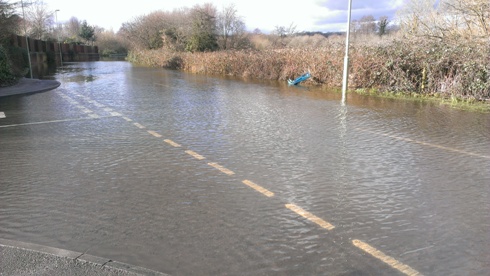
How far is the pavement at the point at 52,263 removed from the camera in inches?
125

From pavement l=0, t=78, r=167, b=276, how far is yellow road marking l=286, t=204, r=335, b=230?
1.79 m

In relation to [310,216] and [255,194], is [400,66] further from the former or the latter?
[310,216]

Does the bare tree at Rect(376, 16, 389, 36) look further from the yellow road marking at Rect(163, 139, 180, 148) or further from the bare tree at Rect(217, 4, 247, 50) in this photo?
the yellow road marking at Rect(163, 139, 180, 148)

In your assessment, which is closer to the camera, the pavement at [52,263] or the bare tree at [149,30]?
the pavement at [52,263]

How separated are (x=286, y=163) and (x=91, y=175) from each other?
3.03m

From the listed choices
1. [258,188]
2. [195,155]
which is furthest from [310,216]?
[195,155]

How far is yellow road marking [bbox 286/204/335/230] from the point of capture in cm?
413

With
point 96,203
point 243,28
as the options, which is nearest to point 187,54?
point 243,28

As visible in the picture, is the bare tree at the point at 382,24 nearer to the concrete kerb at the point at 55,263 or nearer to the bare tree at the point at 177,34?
the bare tree at the point at 177,34

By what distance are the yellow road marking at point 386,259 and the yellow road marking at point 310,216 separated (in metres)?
0.40

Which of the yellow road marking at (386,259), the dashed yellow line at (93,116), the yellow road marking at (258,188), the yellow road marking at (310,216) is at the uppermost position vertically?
the dashed yellow line at (93,116)

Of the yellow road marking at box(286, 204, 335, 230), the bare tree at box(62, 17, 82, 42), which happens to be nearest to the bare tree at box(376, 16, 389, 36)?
the yellow road marking at box(286, 204, 335, 230)

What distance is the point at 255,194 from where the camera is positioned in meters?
5.01

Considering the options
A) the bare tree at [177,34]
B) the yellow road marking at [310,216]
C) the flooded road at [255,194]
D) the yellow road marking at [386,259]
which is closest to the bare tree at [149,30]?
the bare tree at [177,34]
